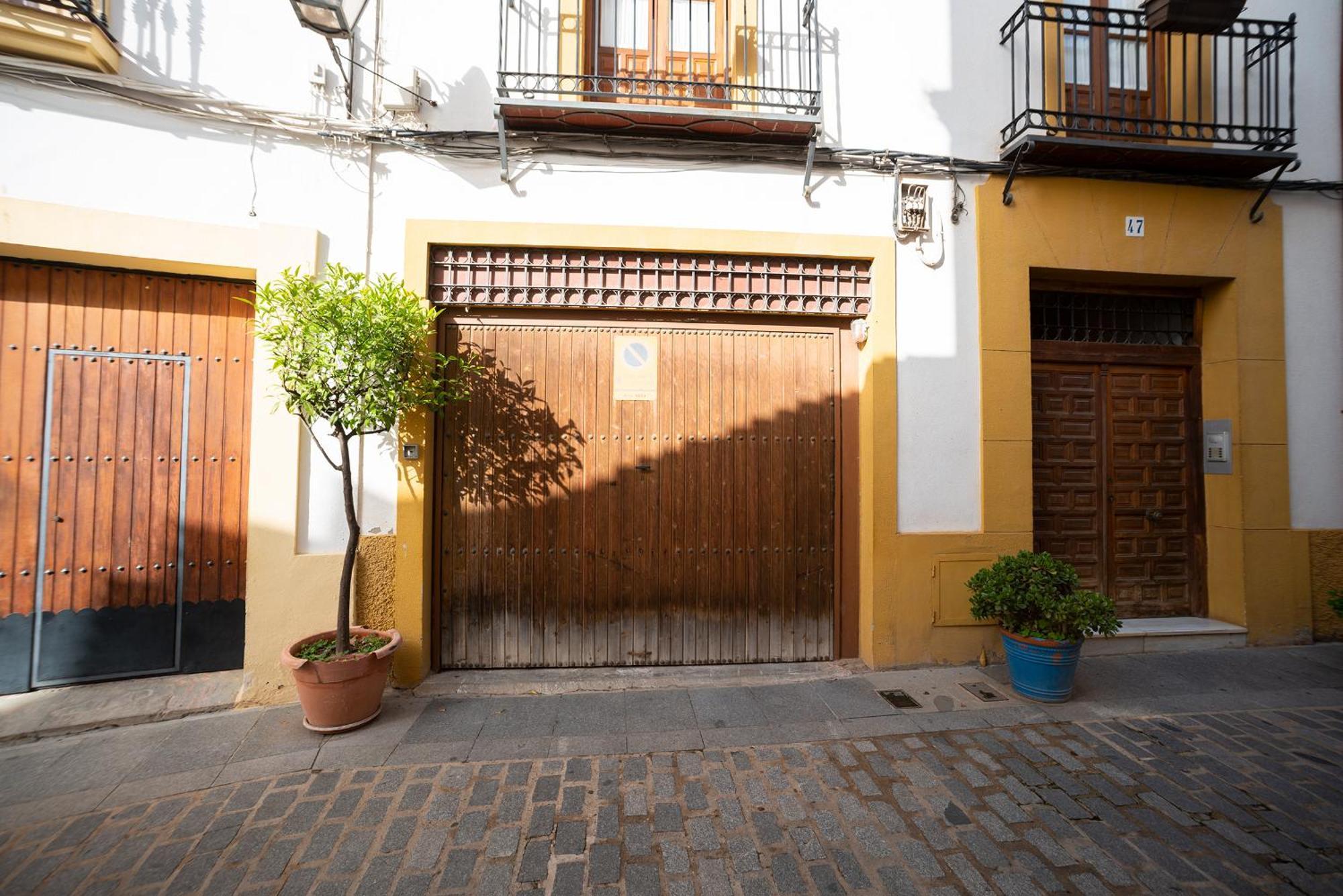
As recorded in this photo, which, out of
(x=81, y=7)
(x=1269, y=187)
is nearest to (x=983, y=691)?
(x=1269, y=187)

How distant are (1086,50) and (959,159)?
68.4 inches

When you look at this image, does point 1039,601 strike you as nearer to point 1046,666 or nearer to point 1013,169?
point 1046,666

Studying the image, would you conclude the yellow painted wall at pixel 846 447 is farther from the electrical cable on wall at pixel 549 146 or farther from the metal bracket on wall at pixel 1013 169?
the metal bracket on wall at pixel 1013 169

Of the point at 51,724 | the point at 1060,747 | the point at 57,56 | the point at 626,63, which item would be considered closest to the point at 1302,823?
the point at 1060,747

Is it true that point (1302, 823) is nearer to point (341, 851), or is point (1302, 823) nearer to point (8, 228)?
point (341, 851)

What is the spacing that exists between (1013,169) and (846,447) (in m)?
2.43

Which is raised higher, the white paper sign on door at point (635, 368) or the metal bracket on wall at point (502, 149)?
the metal bracket on wall at point (502, 149)

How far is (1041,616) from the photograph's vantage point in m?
3.34

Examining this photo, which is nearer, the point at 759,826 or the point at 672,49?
the point at 759,826

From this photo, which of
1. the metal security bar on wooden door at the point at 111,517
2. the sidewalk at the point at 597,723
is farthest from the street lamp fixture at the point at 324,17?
the sidewalk at the point at 597,723

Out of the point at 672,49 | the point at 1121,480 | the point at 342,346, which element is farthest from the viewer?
the point at 1121,480

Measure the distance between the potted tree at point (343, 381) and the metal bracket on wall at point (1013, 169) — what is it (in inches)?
173

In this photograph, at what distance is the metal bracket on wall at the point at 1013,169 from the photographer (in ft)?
12.4

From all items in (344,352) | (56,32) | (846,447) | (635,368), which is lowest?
(846,447)
